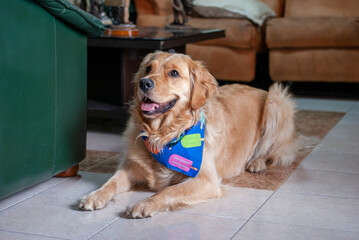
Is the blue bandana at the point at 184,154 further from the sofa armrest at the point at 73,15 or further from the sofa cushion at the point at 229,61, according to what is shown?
the sofa cushion at the point at 229,61

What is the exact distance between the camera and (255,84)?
19.0 ft

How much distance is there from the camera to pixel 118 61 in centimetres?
382

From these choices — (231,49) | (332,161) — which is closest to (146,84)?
(332,161)

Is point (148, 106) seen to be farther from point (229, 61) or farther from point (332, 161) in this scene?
point (229, 61)

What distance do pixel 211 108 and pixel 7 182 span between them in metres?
1.05

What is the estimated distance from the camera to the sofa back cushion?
5555 millimetres

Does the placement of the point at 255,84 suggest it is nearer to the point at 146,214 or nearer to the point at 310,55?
the point at 310,55

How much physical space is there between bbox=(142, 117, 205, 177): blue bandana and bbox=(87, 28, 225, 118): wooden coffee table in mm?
980

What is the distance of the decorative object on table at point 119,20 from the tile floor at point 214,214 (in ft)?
4.58

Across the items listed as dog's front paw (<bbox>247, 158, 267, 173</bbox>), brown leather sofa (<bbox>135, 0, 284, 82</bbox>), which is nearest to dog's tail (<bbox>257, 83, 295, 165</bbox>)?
dog's front paw (<bbox>247, 158, 267, 173</bbox>)

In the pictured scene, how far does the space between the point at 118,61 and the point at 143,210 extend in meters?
1.95

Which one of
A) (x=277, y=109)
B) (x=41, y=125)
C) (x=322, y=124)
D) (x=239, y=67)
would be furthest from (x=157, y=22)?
(x=41, y=125)

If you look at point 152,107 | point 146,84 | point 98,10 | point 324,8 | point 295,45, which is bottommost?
point 152,107

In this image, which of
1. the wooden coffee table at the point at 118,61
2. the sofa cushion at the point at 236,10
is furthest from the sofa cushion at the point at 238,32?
the wooden coffee table at the point at 118,61
